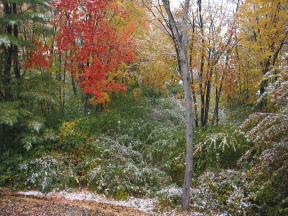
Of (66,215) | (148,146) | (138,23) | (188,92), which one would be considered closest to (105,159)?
(148,146)

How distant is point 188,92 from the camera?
26.2 ft

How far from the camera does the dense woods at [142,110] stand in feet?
27.5

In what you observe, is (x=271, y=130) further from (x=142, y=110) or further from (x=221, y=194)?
(x=142, y=110)

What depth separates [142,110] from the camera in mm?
14453

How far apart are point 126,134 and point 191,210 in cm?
447

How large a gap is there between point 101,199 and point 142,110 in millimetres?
5935

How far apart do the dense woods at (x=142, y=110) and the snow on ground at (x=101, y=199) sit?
182mm

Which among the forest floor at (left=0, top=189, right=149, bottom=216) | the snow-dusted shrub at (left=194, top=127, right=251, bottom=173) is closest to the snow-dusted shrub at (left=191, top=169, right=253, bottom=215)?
the snow-dusted shrub at (left=194, top=127, right=251, bottom=173)

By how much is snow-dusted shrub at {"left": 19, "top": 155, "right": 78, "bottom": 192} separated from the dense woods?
0.03 meters

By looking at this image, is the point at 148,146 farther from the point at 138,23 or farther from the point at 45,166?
the point at 138,23

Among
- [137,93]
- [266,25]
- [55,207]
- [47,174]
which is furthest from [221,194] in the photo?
[137,93]

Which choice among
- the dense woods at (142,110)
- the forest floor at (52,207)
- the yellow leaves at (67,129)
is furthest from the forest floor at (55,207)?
the yellow leaves at (67,129)

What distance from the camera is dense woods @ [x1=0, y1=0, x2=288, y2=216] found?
27.5ft

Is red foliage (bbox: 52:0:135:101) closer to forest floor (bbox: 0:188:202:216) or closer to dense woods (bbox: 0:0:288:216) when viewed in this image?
dense woods (bbox: 0:0:288:216)
